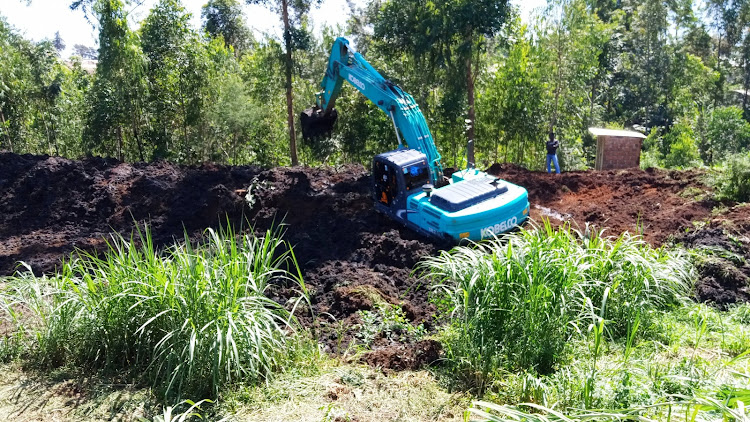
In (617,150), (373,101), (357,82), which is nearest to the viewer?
(373,101)

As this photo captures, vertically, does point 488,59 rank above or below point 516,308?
above

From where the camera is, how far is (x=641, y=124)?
30.0 m

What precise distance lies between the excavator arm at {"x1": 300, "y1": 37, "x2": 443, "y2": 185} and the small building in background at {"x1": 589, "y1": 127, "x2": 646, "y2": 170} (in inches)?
231

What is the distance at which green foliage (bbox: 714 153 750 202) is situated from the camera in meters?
9.70

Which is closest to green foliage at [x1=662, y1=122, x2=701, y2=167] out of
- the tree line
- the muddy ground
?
the tree line

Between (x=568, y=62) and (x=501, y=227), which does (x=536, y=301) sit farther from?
Result: (x=568, y=62)

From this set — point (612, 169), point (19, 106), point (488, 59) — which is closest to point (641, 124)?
point (488, 59)

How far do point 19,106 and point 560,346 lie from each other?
20.9 meters

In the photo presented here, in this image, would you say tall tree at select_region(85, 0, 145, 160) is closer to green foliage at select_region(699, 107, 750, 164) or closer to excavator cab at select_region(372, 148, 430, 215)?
excavator cab at select_region(372, 148, 430, 215)

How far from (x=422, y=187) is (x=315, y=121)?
3088 mm

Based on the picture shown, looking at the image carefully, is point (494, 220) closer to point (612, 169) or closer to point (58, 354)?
point (58, 354)

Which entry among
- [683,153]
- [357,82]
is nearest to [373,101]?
[357,82]

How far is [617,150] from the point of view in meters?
13.7

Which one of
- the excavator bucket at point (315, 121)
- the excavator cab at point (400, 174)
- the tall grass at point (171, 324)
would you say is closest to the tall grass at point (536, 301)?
the tall grass at point (171, 324)
